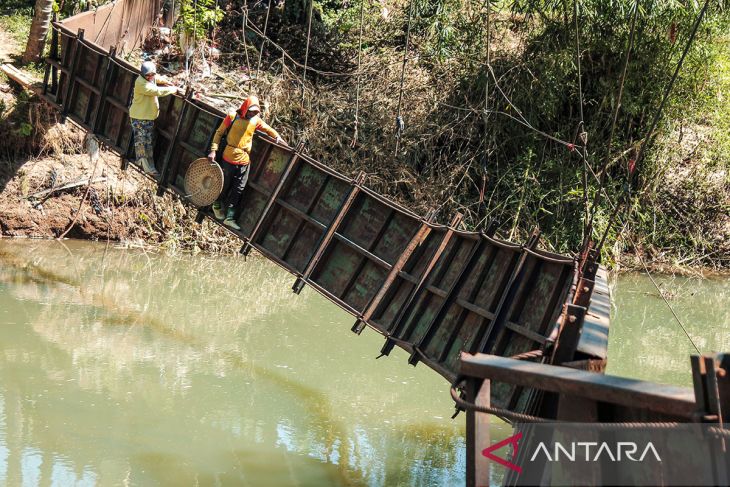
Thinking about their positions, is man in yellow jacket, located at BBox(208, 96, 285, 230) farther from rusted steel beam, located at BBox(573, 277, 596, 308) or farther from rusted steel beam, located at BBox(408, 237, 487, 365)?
rusted steel beam, located at BBox(573, 277, 596, 308)

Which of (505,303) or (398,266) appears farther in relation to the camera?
(398,266)

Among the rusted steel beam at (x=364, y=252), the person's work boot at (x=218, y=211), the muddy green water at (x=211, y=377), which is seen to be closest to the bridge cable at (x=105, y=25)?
the muddy green water at (x=211, y=377)

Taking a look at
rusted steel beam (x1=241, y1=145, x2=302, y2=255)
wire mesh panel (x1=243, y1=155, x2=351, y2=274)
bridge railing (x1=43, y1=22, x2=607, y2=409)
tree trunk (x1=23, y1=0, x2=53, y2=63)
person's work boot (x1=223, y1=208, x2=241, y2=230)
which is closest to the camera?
bridge railing (x1=43, y1=22, x2=607, y2=409)

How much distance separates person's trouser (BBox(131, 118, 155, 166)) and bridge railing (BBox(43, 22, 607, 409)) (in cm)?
13

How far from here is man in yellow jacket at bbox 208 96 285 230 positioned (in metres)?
9.91

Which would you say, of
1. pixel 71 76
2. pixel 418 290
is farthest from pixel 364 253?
pixel 71 76

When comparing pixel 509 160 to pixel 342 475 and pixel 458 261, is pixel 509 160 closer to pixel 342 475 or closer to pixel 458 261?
pixel 458 261

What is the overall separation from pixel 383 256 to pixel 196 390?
2.57m

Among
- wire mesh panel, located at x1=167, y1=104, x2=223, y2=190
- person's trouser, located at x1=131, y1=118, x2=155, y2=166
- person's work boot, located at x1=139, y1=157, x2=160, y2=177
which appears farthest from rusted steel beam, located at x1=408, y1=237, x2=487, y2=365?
person's trouser, located at x1=131, y1=118, x2=155, y2=166

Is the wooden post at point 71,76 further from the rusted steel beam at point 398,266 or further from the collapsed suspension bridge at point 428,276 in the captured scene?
the rusted steel beam at point 398,266

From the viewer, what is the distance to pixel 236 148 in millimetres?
9945

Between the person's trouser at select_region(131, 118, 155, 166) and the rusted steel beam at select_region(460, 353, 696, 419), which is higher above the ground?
the rusted steel beam at select_region(460, 353, 696, 419)

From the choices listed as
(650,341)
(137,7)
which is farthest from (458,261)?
(137,7)

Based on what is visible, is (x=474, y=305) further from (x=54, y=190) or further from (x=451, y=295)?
(x=54, y=190)
